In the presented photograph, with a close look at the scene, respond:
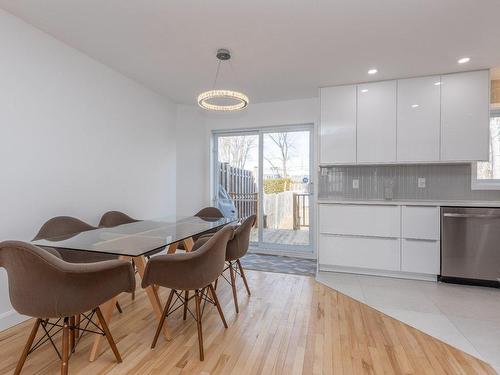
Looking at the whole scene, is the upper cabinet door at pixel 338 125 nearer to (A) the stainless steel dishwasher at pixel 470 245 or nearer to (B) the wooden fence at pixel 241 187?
(A) the stainless steel dishwasher at pixel 470 245

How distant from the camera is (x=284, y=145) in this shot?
14.6 feet

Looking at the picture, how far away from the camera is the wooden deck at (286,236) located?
4.38 metres

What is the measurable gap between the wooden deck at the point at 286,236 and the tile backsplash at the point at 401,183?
80cm

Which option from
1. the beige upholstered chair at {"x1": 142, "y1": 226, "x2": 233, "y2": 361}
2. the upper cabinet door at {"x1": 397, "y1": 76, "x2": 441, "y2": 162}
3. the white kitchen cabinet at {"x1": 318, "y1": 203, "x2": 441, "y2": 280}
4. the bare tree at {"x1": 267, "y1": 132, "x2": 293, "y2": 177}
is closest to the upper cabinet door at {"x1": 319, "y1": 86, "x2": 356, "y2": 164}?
the upper cabinet door at {"x1": 397, "y1": 76, "x2": 441, "y2": 162}

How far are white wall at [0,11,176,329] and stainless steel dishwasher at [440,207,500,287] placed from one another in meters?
3.97

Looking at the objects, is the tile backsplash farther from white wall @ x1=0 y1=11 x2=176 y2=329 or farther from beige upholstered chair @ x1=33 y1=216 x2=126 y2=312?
beige upholstered chair @ x1=33 y1=216 x2=126 y2=312

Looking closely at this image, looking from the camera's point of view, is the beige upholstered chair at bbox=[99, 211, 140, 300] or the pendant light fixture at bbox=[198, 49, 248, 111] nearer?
the pendant light fixture at bbox=[198, 49, 248, 111]

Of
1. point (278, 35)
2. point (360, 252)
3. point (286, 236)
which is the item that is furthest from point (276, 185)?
point (278, 35)

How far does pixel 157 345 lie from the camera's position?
6.22 feet

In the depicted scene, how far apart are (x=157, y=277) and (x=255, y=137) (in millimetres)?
3313

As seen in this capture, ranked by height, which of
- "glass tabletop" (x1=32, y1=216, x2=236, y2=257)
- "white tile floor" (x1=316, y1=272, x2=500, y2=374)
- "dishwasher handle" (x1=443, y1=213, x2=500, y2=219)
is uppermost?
"dishwasher handle" (x1=443, y1=213, x2=500, y2=219)

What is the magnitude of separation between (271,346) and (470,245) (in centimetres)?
264

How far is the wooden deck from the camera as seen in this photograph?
4383 mm

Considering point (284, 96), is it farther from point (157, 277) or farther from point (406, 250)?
point (157, 277)
